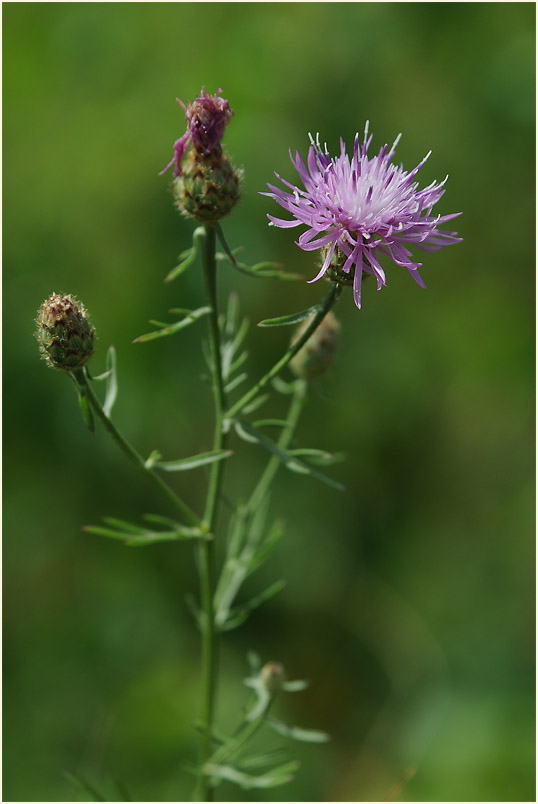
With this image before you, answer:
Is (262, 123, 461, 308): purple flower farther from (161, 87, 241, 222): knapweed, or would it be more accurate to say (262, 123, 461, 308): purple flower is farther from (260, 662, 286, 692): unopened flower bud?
(260, 662, 286, 692): unopened flower bud

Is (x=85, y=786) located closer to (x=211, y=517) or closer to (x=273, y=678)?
(x=273, y=678)

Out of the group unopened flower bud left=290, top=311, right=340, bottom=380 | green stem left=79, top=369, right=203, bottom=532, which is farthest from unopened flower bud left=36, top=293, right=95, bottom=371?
unopened flower bud left=290, top=311, right=340, bottom=380

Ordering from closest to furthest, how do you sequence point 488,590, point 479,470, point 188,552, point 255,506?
point 255,506, point 188,552, point 488,590, point 479,470

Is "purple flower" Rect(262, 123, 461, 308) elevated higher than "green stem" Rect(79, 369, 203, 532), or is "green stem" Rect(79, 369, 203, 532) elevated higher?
"purple flower" Rect(262, 123, 461, 308)

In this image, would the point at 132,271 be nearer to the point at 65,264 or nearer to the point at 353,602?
the point at 65,264

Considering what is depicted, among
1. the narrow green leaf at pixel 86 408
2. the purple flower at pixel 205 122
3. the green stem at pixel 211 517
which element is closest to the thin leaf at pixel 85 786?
the green stem at pixel 211 517

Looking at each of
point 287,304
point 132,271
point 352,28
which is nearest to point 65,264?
point 132,271
